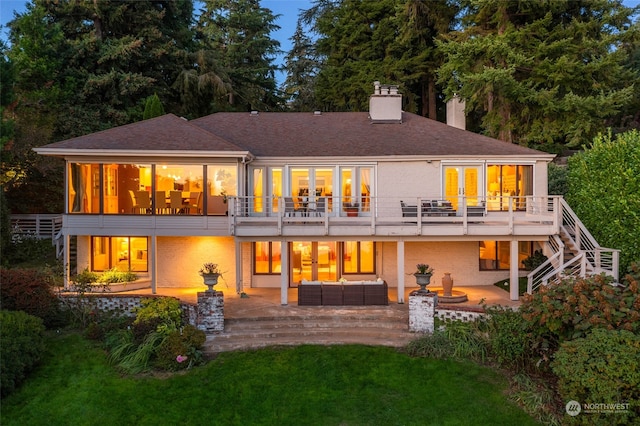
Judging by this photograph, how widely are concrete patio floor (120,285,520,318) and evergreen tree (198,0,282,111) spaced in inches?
838

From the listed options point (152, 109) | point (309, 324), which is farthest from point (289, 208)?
point (152, 109)

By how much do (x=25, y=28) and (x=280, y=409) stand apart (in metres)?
25.2

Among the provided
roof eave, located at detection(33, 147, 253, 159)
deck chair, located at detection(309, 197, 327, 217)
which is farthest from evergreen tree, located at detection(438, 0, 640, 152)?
roof eave, located at detection(33, 147, 253, 159)

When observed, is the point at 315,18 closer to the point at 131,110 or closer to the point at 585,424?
the point at 131,110

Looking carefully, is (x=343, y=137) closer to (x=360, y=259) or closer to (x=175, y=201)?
(x=360, y=259)

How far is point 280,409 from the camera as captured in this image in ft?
29.2

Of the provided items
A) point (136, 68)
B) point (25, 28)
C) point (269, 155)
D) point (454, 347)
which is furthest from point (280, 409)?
point (136, 68)

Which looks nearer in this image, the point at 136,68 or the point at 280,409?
the point at 280,409

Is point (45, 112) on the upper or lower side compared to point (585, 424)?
upper

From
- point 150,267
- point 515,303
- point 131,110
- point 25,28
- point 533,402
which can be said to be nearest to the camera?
point 533,402

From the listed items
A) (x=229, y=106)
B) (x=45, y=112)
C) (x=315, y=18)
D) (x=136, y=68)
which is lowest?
(x=45, y=112)

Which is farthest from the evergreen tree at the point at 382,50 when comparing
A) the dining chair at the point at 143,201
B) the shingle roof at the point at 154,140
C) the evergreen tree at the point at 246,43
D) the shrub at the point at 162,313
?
the shrub at the point at 162,313

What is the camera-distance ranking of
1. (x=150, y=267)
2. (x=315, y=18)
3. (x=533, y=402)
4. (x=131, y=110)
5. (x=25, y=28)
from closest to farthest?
(x=533, y=402)
(x=150, y=267)
(x=25, y=28)
(x=131, y=110)
(x=315, y=18)

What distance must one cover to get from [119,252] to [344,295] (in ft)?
27.5
